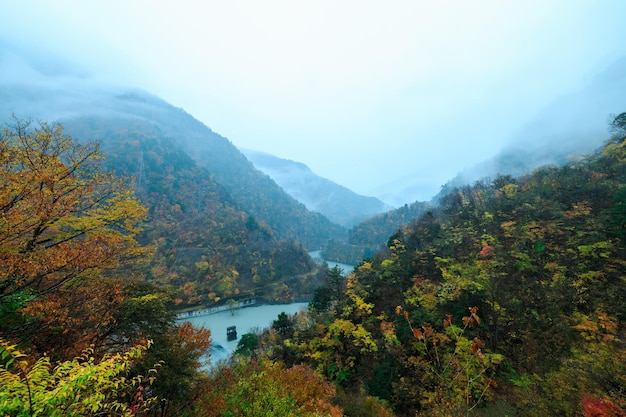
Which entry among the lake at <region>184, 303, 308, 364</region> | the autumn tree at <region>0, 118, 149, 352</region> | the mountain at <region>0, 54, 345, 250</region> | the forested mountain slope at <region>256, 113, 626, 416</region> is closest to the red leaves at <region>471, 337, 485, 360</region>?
the forested mountain slope at <region>256, 113, 626, 416</region>

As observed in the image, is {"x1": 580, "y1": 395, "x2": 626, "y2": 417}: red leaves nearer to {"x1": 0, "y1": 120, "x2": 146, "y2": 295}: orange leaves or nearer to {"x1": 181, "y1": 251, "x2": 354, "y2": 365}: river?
{"x1": 0, "y1": 120, "x2": 146, "y2": 295}: orange leaves

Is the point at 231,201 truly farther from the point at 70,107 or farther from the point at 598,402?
the point at 70,107

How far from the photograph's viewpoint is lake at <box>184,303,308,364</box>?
40.5 metres

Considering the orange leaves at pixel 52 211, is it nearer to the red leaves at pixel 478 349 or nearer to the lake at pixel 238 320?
the red leaves at pixel 478 349

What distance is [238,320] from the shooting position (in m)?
51.1

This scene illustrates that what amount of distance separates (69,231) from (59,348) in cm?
403

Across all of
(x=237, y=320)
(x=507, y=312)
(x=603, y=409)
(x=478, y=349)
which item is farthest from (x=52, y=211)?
(x=237, y=320)

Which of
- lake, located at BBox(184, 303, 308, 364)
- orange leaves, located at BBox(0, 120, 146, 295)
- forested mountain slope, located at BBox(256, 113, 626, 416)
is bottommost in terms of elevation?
lake, located at BBox(184, 303, 308, 364)

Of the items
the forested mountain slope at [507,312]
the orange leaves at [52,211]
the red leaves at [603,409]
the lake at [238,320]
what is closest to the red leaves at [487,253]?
the forested mountain slope at [507,312]

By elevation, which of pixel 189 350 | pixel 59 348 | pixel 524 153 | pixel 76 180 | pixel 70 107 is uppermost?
pixel 70 107

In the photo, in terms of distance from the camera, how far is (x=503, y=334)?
48.9 ft

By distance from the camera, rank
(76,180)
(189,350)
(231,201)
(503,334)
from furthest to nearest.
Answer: (231,201), (503,334), (189,350), (76,180)

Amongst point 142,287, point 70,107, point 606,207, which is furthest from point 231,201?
point 70,107

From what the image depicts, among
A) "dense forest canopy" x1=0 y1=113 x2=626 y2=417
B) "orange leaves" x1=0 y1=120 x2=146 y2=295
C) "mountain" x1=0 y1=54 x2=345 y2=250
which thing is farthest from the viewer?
"mountain" x1=0 y1=54 x2=345 y2=250
